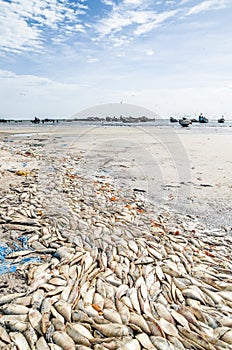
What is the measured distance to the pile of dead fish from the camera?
7.75ft

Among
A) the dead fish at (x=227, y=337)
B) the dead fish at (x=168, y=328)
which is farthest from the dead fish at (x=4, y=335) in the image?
the dead fish at (x=227, y=337)

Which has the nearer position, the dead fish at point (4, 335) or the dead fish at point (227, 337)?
the dead fish at point (4, 335)

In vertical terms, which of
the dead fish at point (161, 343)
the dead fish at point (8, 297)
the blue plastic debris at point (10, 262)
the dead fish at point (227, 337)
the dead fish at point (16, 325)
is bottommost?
the dead fish at point (227, 337)

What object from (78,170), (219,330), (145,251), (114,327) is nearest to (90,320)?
(114,327)

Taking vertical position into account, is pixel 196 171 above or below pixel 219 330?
above

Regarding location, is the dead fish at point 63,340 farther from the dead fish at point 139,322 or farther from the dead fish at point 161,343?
the dead fish at point 161,343

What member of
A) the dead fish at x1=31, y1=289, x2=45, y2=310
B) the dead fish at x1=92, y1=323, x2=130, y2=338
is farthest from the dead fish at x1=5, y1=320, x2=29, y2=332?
the dead fish at x1=92, y1=323, x2=130, y2=338

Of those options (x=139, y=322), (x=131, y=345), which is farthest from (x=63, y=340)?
(x=139, y=322)

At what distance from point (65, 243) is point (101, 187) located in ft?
12.7

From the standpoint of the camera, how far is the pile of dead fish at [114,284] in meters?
2.36

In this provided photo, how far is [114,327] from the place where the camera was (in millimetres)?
2408

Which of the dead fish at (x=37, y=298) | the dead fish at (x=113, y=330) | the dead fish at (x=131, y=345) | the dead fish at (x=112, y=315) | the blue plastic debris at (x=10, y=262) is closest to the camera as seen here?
the dead fish at (x=131, y=345)

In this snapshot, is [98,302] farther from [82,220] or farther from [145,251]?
[82,220]

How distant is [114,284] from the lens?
3.13m
